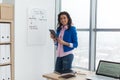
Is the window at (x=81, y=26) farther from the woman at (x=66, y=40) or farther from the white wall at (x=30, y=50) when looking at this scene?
the woman at (x=66, y=40)

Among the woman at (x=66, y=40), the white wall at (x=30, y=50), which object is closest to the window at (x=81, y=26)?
the white wall at (x=30, y=50)

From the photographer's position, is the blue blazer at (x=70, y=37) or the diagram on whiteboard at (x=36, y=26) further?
the diagram on whiteboard at (x=36, y=26)

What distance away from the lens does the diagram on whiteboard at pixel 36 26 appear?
3.61 meters

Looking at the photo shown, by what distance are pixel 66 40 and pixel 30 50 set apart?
2.73ft

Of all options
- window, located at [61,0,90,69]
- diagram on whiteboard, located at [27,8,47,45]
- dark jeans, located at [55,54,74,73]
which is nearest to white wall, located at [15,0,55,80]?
diagram on whiteboard, located at [27,8,47,45]

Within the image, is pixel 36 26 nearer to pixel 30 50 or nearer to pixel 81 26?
pixel 30 50

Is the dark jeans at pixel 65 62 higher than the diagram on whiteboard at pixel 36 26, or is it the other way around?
the diagram on whiteboard at pixel 36 26

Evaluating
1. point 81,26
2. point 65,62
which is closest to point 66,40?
point 65,62

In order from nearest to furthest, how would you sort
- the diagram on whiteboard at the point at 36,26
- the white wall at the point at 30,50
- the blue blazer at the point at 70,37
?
1. the blue blazer at the point at 70,37
2. the white wall at the point at 30,50
3. the diagram on whiteboard at the point at 36,26

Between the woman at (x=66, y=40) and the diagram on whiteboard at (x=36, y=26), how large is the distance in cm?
60

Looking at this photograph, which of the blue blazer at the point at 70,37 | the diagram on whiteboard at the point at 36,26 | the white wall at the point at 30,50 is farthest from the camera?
the diagram on whiteboard at the point at 36,26

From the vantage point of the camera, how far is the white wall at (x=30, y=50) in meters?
3.46

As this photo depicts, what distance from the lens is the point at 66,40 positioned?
3.20 m

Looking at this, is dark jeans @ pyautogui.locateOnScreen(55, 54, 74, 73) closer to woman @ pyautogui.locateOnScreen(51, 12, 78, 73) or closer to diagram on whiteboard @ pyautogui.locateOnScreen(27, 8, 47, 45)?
woman @ pyautogui.locateOnScreen(51, 12, 78, 73)
